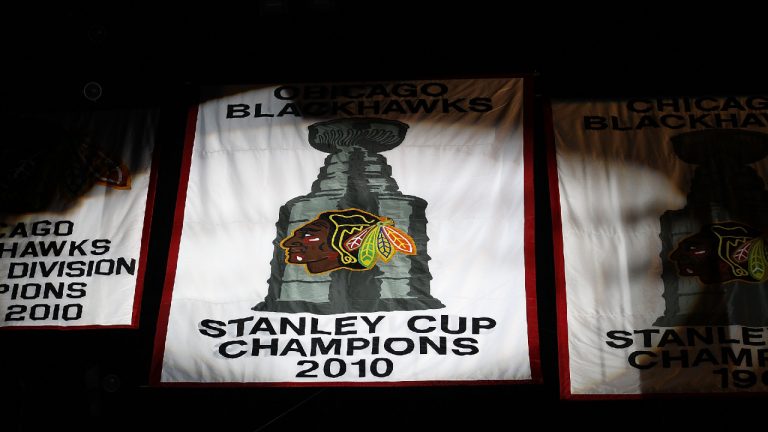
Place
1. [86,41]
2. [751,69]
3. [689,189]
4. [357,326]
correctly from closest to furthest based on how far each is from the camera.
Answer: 1. [357,326]
2. [689,189]
3. [751,69]
4. [86,41]

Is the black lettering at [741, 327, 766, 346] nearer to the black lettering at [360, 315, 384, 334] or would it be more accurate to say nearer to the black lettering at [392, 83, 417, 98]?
the black lettering at [360, 315, 384, 334]

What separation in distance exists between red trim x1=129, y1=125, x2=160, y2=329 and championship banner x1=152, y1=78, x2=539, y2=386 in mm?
250

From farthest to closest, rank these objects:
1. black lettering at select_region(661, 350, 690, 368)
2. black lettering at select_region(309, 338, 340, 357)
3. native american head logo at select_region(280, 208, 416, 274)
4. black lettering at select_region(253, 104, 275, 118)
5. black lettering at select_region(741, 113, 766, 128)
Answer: black lettering at select_region(253, 104, 275, 118) → black lettering at select_region(741, 113, 766, 128) → native american head logo at select_region(280, 208, 416, 274) → black lettering at select_region(309, 338, 340, 357) → black lettering at select_region(661, 350, 690, 368)

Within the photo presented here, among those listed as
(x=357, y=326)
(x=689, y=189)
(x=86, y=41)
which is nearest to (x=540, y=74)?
(x=689, y=189)

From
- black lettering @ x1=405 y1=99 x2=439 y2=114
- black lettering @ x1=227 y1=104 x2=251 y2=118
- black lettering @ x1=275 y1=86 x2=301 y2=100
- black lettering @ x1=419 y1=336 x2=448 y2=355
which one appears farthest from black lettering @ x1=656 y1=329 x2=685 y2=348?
black lettering @ x1=227 y1=104 x2=251 y2=118

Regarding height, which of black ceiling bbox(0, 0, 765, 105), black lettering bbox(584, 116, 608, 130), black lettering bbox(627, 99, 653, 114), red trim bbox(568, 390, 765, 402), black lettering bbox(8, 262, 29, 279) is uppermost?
black ceiling bbox(0, 0, 765, 105)

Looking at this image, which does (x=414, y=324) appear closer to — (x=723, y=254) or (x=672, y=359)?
(x=672, y=359)

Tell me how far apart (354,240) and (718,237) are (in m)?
2.53

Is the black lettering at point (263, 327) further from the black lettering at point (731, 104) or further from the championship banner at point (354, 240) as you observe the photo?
the black lettering at point (731, 104)

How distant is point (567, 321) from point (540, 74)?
2179 mm

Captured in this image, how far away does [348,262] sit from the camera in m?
4.95

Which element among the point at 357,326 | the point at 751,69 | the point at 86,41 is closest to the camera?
the point at 357,326

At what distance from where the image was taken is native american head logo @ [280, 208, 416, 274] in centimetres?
496

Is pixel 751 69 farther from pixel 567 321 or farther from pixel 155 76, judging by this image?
pixel 155 76
